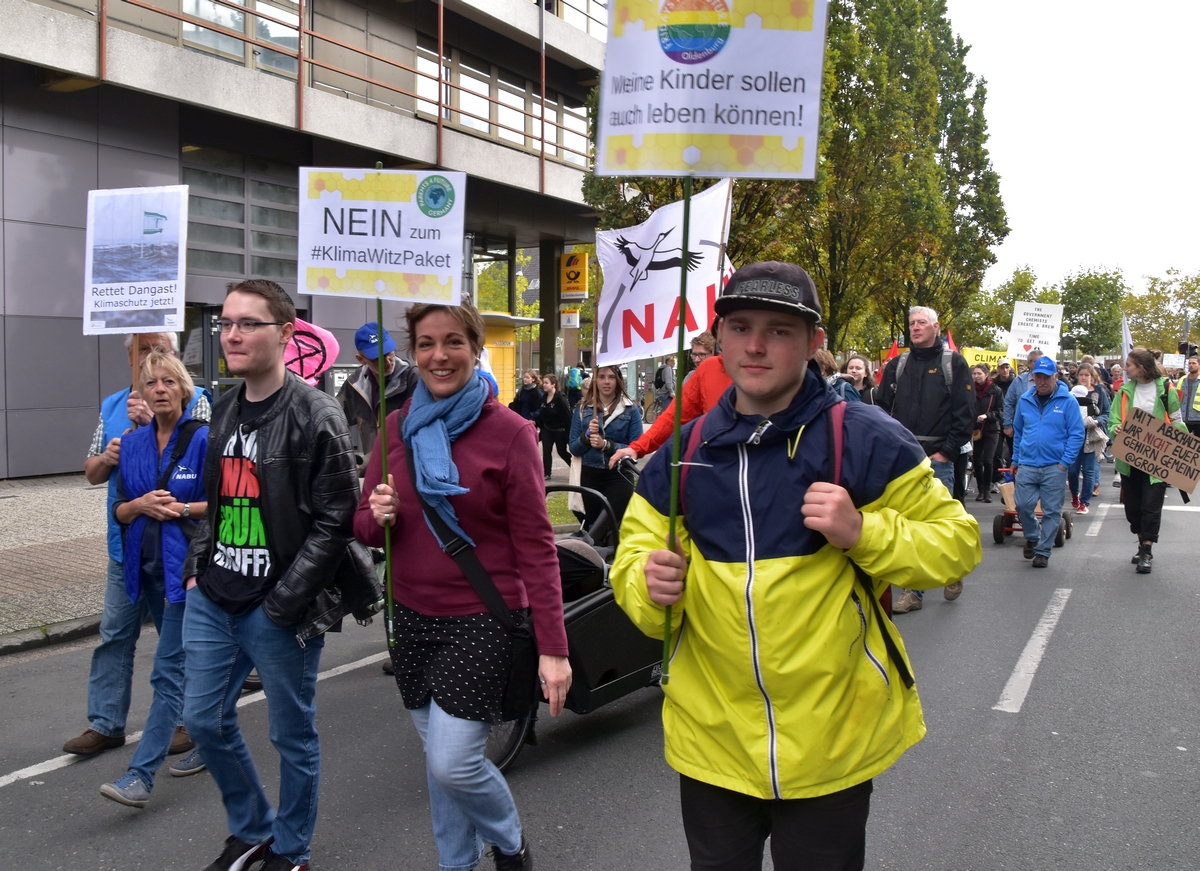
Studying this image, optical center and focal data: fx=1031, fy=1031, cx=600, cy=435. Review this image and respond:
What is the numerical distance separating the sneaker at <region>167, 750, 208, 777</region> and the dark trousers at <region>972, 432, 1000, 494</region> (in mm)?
12564

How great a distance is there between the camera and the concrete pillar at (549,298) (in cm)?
2605

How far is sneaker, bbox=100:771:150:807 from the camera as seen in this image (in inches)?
158

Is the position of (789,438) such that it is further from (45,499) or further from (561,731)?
(45,499)

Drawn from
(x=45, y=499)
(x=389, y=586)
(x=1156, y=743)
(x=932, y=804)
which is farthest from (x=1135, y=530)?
(x=45, y=499)

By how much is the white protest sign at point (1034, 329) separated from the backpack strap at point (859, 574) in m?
18.6

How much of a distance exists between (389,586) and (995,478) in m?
15.3

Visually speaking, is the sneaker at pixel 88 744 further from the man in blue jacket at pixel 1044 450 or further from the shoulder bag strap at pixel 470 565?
the man in blue jacket at pixel 1044 450

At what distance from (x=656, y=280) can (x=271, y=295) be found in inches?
157

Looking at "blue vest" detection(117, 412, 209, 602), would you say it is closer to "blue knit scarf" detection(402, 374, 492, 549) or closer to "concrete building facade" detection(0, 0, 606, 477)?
"blue knit scarf" detection(402, 374, 492, 549)

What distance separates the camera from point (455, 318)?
318 centimetres

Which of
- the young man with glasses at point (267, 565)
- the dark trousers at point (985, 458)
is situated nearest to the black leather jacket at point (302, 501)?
the young man with glasses at point (267, 565)

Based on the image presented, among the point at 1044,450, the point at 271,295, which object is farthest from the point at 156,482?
the point at 1044,450

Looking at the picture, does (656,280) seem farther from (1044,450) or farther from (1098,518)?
(1098,518)

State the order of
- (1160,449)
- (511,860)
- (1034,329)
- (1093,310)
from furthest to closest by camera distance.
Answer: (1093,310) < (1034,329) < (1160,449) < (511,860)
